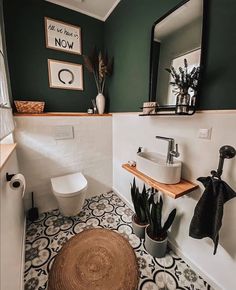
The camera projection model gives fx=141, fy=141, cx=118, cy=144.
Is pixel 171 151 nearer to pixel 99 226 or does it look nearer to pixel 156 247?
pixel 156 247

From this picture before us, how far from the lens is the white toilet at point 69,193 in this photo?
4.71ft

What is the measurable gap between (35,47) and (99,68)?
2.49ft

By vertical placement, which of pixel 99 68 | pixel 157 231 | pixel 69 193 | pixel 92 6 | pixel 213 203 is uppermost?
pixel 92 6

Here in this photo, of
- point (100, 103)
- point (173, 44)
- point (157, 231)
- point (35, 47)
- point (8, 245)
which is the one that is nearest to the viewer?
point (8, 245)

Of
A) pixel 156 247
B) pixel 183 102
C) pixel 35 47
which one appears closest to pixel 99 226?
pixel 156 247

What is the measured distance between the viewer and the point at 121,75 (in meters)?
1.75

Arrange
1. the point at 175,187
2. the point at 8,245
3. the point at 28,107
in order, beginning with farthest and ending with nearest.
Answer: the point at 28,107
the point at 175,187
the point at 8,245

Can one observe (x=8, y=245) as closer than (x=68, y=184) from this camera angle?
Yes

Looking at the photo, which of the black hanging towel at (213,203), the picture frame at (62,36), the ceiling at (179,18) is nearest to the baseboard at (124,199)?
the black hanging towel at (213,203)

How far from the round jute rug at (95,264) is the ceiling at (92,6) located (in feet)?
8.60

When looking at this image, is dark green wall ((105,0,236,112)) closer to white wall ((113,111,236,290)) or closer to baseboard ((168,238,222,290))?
white wall ((113,111,236,290))

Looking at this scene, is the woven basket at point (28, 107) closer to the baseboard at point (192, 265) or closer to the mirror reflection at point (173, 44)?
the mirror reflection at point (173, 44)

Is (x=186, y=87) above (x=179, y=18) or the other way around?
the other way around

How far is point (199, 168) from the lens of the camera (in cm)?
102
